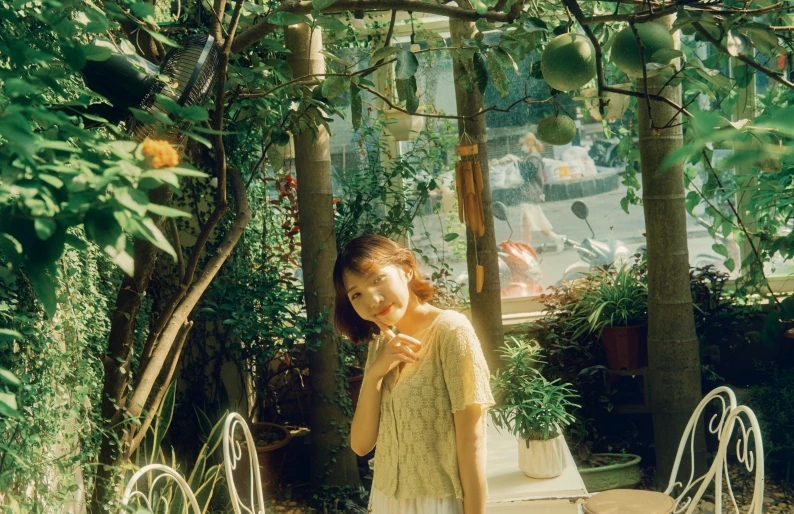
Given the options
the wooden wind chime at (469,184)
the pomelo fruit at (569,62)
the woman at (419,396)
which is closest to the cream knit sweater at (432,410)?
the woman at (419,396)

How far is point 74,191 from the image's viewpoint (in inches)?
30.4

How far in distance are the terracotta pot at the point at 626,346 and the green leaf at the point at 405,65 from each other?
7.25 ft

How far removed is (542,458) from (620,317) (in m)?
1.44

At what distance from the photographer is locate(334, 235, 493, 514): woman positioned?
1.63m

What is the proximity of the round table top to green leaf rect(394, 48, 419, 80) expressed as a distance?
1.42 metres

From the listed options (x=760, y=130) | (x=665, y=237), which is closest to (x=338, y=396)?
(x=665, y=237)

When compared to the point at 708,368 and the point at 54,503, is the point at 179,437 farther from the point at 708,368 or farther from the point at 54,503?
the point at 708,368

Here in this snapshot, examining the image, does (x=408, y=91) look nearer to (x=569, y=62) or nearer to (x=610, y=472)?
(x=569, y=62)

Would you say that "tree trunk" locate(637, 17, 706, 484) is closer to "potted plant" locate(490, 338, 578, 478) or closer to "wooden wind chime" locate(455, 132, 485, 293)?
"wooden wind chime" locate(455, 132, 485, 293)

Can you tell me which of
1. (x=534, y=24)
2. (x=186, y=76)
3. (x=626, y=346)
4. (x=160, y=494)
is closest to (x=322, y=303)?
(x=160, y=494)

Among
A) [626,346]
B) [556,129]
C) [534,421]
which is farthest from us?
[626,346]

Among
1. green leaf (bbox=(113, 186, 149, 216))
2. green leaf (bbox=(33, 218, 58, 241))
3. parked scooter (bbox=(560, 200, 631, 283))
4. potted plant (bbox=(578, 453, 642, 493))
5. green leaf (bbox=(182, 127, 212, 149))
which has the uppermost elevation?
parked scooter (bbox=(560, 200, 631, 283))

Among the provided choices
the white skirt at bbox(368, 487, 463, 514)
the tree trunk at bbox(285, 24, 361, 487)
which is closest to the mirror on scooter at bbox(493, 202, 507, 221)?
the tree trunk at bbox(285, 24, 361, 487)

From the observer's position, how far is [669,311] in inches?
122
